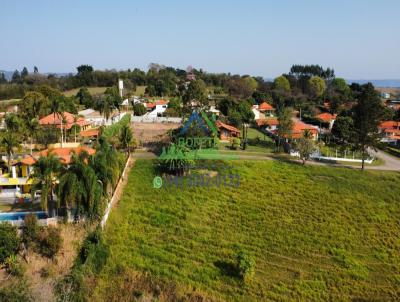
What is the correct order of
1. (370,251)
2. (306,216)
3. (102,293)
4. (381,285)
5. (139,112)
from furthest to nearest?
(139,112)
(306,216)
(370,251)
(381,285)
(102,293)

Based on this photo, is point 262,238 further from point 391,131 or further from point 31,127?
point 391,131

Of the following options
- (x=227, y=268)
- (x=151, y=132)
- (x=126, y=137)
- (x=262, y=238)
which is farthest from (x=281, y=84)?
(x=227, y=268)

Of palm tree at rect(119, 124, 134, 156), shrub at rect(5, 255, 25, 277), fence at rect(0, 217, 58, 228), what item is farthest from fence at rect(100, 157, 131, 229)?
shrub at rect(5, 255, 25, 277)

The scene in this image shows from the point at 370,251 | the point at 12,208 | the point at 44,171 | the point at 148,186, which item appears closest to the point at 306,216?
the point at 370,251

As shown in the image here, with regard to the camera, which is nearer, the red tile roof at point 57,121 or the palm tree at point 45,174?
the palm tree at point 45,174

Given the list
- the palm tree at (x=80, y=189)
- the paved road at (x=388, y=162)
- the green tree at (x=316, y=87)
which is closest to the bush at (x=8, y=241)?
the palm tree at (x=80, y=189)

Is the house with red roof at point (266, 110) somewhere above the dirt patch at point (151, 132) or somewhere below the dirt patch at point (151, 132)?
above

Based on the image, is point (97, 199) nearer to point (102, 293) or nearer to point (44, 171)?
point (44, 171)

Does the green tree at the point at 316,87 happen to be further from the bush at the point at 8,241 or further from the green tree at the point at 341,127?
the bush at the point at 8,241
